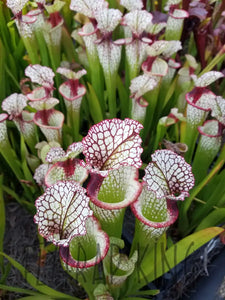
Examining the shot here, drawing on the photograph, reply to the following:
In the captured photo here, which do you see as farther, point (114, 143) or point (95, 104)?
point (95, 104)

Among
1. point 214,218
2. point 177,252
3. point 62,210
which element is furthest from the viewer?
point 214,218

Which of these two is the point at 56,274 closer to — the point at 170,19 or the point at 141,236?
the point at 141,236

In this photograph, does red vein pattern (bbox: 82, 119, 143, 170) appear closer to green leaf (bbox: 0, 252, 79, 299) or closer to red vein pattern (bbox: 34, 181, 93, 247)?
red vein pattern (bbox: 34, 181, 93, 247)

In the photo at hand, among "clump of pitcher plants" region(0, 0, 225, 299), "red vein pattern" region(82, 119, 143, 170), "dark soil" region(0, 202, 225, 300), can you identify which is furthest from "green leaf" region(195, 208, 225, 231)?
"red vein pattern" region(82, 119, 143, 170)

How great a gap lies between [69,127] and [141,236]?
514mm

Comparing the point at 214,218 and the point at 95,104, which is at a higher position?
the point at 95,104

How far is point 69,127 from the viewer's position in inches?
41.6

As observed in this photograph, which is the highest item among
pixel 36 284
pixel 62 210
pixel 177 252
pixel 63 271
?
pixel 62 210

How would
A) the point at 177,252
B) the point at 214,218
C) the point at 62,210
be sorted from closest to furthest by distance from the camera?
1. the point at 62,210
2. the point at 177,252
3. the point at 214,218

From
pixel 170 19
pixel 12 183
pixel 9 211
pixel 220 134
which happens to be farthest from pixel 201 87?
pixel 9 211

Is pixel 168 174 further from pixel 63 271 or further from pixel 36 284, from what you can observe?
pixel 63 271

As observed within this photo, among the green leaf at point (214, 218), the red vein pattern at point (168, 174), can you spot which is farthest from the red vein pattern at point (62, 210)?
the green leaf at point (214, 218)

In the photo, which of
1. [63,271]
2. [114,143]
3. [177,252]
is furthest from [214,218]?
[63,271]

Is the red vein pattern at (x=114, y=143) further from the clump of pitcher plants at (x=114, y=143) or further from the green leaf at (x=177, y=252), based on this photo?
the green leaf at (x=177, y=252)
